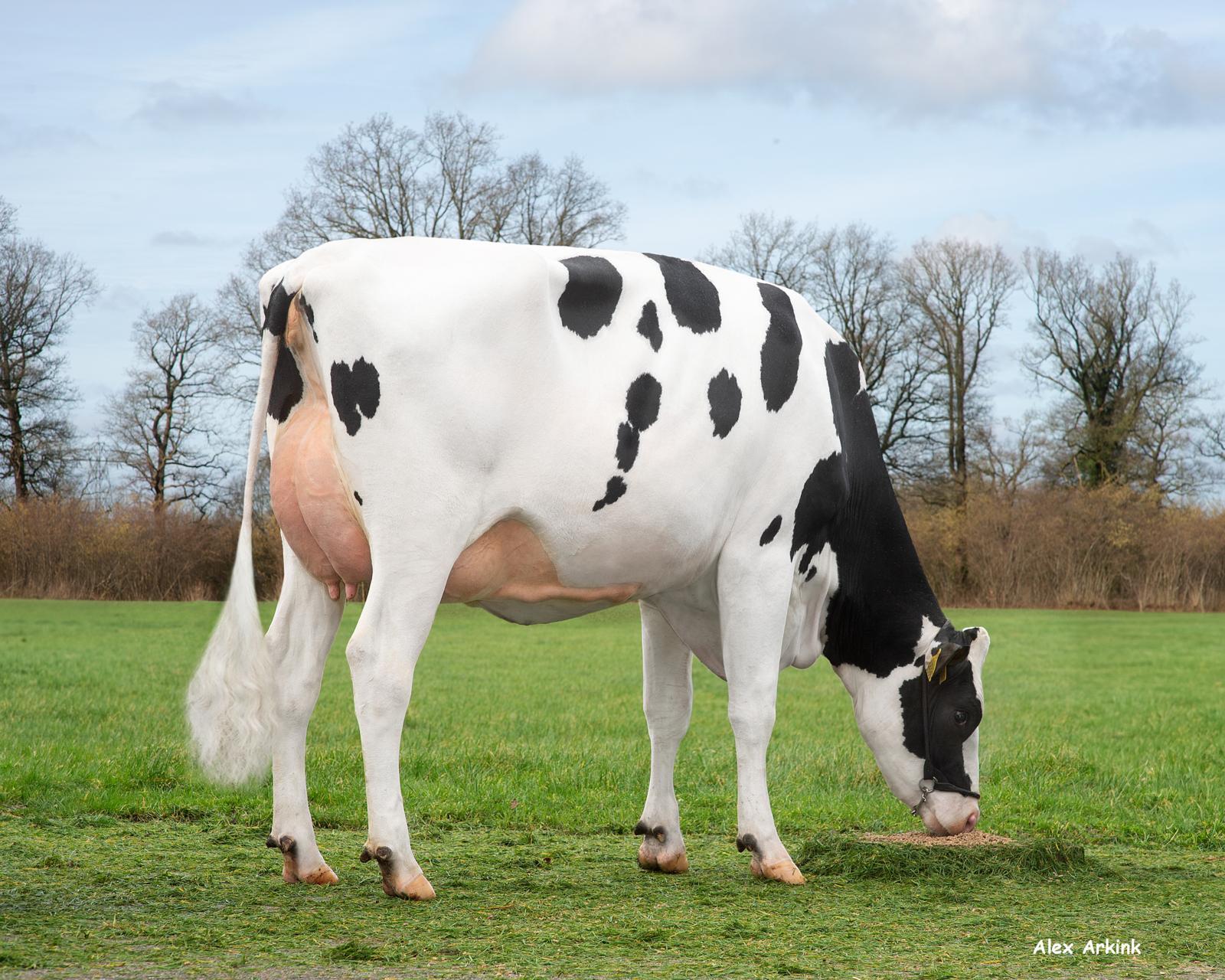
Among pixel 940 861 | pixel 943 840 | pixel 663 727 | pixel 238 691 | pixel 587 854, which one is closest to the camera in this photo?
pixel 238 691

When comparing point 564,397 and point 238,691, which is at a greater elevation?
point 564,397

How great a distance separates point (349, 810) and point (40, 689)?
361 inches

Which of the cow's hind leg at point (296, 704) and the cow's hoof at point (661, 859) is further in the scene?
the cow's hoof at point (661, 859)

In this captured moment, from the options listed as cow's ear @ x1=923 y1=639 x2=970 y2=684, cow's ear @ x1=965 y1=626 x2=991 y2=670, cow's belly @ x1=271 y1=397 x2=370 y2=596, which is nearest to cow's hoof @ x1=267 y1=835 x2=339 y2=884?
cow's belly @ x1=271 y1=397 x2=370 y2=596

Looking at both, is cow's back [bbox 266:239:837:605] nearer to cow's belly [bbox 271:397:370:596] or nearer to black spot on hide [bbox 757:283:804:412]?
black spot on hide [bbox 757:283:804:412]

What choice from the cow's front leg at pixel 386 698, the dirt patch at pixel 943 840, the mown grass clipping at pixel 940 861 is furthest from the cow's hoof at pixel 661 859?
the cow's front leg at pixel 386 698

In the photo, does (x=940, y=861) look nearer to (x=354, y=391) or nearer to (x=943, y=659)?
(x=943, y=659)

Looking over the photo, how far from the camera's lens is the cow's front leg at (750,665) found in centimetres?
576

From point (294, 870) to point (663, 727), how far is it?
1.85 metres

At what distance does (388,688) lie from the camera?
498cm

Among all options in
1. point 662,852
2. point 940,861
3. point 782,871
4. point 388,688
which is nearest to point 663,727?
point 662,852

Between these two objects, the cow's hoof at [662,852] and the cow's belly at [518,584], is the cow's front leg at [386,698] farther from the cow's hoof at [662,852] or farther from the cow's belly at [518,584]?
the cow's hoof at [662,852]

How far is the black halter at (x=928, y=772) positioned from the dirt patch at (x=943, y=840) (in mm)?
203

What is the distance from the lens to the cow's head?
6.33 metres
